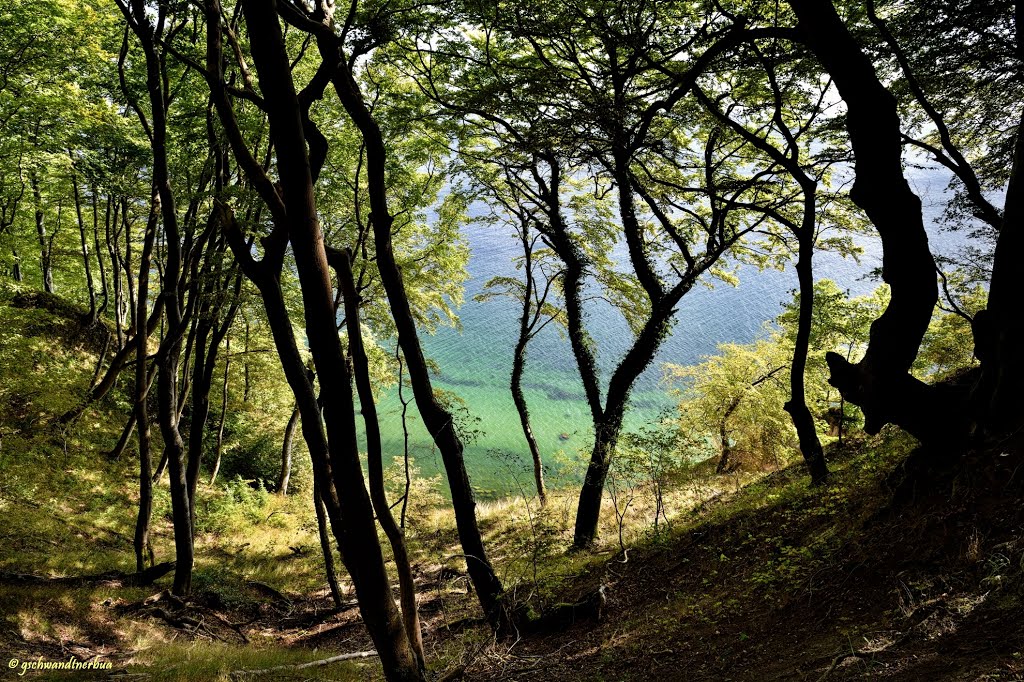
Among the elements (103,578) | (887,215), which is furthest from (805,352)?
(103,578)

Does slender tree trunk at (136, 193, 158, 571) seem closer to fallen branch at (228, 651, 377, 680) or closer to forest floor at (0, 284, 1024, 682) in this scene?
forest floor at (0, 284, 1024, 682)

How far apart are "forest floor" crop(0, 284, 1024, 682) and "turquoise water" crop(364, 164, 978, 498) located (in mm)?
8618

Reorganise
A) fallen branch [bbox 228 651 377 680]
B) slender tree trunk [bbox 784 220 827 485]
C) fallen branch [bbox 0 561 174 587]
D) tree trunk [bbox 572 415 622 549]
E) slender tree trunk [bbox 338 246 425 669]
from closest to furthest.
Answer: slender tree trunk [bbox 338 246 425 669], fallen branch [bbox 228 651 377 680], slender tree trunk [bbox 784 220 827 485], fallen branch [bbox 0 561 174 587], tree trunk [bbox 572 415 622 549]

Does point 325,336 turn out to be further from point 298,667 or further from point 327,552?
point 327,552

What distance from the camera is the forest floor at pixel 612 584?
324 cm

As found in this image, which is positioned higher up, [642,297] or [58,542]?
[642,297]

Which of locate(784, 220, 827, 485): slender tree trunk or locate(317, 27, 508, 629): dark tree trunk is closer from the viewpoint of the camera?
locate(317, 27, 508, 629): dark tree trunk

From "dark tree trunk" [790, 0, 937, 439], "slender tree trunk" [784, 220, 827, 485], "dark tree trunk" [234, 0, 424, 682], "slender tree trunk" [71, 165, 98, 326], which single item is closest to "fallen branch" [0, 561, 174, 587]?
"slender tree trunk" [71, 165, 98, 326]

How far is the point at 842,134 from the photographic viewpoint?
311 inches

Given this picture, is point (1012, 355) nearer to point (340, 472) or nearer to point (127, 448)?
point (340, 472)

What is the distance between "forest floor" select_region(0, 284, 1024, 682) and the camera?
3236 mm

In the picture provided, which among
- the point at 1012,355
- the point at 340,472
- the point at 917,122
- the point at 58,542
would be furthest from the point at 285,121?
the point at 58,542

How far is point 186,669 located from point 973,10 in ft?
33.9

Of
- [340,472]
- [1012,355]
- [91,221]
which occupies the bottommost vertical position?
[1012,355]
